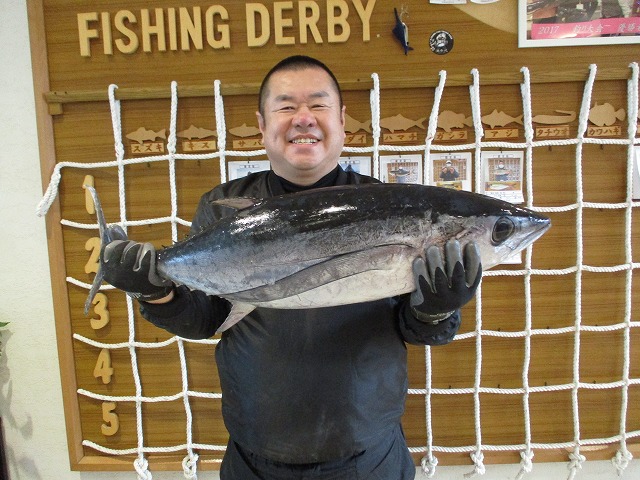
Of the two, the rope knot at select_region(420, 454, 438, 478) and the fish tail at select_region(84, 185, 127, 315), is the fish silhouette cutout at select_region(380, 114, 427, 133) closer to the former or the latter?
the fish tail at select_region(84, 185, 127, 315)

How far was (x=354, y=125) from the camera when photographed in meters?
1.39

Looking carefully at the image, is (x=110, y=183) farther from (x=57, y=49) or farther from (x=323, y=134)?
(x=323, y=134)

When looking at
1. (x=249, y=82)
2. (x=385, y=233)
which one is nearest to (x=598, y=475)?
(x=385, y=233)

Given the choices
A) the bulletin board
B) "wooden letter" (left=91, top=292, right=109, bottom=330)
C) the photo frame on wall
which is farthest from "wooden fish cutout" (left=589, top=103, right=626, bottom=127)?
"wooden letter" (left=91, top=292, right=109, bottom=330)

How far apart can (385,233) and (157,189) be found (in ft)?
3.37

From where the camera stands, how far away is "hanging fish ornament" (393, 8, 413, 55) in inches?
53.2

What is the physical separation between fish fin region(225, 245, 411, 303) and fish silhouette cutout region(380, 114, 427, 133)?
30.0 inches

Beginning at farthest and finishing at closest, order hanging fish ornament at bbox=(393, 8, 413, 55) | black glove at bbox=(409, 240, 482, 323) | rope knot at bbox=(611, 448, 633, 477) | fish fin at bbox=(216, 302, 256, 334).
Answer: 1. rope knot at bbox=(611, 448, 633, 477)
2. hanging fish ornament at bbox=(393, 8, 413, 55)
3. fish fin at bbox=(216, 302, 256, 334)
4. black glove at bbox=(409, 240, 482, 323)

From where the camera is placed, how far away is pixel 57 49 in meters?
1.42

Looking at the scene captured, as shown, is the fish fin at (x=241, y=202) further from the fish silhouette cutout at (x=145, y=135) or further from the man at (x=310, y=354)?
the fish silhouette cutout at (x=145, y=135)

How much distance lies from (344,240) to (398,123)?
2.60ft

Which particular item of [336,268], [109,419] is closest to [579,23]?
[336,268]

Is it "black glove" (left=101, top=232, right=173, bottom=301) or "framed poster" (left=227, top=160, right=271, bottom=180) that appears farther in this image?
"framed poster" (left=227, top=160, right=271, bottom=180)

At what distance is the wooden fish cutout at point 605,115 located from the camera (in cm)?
139
